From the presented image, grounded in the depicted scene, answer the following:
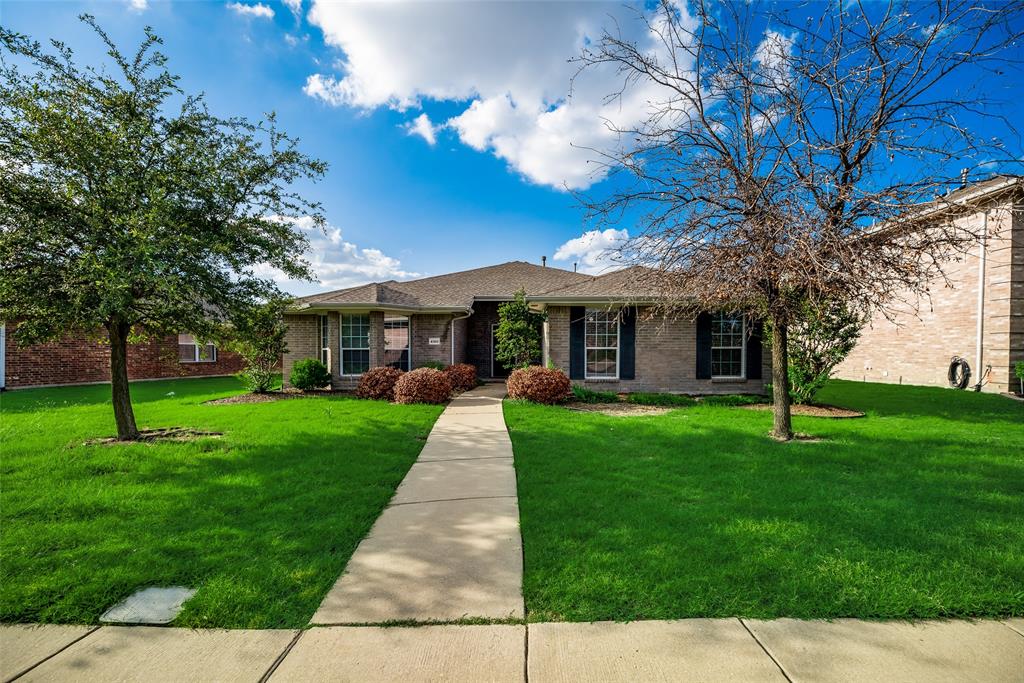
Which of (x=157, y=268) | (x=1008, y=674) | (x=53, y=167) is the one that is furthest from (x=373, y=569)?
(x=53, y=167)

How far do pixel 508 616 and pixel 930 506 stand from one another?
438cm

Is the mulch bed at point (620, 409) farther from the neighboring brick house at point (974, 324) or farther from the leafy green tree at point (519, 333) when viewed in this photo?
the neighboring brick house at point (974, 324)

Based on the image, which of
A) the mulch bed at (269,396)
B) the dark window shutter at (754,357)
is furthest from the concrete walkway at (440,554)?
the dark window shutter at (754,357)

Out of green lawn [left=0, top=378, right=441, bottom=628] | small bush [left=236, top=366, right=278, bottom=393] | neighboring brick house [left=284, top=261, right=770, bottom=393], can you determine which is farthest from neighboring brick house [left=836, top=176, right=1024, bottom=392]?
small bush [left=236, top=366, right=278, bottom=393]

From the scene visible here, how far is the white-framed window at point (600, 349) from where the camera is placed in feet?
40.8

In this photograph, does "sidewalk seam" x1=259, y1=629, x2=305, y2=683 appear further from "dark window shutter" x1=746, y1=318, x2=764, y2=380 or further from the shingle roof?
"dark window shutter" x1=746, y1=318, x2=764, y2=380

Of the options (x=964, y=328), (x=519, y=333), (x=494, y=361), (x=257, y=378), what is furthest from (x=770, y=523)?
Answer: (x=964, y=328)

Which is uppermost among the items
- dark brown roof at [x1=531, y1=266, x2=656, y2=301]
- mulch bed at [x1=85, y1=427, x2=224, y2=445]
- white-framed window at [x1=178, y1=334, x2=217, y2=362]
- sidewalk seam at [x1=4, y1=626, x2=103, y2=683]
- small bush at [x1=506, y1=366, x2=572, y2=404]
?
dark brown roof at [x1=531, y1=266, x2=656, y2=301]

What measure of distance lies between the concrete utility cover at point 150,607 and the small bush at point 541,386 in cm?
834

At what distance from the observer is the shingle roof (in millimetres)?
13633

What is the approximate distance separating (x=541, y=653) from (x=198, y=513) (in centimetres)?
364

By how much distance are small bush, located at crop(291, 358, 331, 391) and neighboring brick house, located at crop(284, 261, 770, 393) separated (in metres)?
0.60

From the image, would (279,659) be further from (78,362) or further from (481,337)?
(78,362)

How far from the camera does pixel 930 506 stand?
4195 millimetres
